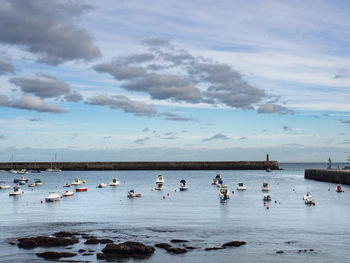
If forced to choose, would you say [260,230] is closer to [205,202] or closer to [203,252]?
[203,252]

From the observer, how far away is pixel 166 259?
131 ft

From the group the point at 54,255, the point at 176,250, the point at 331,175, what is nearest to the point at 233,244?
the point at 176,250

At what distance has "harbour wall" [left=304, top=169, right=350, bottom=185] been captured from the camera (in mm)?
140750

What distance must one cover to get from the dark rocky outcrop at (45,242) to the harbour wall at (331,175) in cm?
10996

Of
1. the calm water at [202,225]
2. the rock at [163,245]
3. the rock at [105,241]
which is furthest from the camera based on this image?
the rock at [105,241]

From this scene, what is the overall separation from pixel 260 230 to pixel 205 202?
1453 inches

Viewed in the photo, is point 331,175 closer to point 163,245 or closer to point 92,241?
point 163,245

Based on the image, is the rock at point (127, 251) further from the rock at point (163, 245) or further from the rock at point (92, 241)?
the rock at point (92, 241)

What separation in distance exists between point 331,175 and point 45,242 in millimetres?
128908

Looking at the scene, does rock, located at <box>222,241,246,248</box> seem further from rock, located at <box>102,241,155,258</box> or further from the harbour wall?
the harbour wall

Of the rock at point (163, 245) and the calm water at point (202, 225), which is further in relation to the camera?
the rock at point (163, 245)

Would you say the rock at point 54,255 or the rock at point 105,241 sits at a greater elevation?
the rock at point 105,241

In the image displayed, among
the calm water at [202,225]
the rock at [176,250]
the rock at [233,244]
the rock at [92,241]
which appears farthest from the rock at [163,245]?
the rock at [92,241]

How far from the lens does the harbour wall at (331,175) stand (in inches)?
5541
